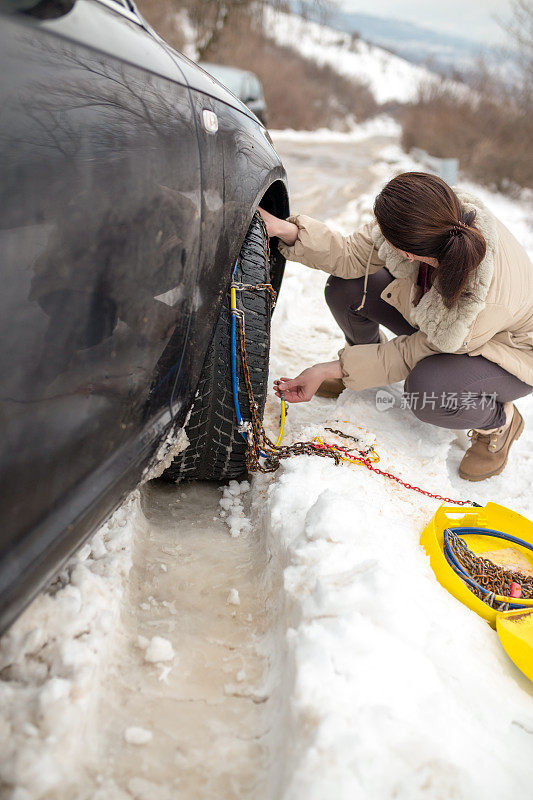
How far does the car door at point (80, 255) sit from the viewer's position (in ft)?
2.88

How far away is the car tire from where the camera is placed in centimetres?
168

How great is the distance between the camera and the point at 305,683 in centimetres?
114

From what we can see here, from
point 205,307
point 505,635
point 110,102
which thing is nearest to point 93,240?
point 110,102

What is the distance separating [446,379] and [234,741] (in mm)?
1483

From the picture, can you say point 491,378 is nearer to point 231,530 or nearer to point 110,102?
point 231,530

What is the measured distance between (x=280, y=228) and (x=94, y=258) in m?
1.31

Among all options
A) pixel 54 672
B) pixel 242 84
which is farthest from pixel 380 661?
pixel 242 84

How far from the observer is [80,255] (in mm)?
977

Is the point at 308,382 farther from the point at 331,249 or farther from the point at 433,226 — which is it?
the point at 433,226

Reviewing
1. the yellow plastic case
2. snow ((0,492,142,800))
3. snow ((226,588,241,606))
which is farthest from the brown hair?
snow ((0,492,142,800))

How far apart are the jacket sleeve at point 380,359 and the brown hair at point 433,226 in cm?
39

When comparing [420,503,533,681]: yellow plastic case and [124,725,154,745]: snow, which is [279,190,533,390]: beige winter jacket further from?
[124,725,154,745]: snow

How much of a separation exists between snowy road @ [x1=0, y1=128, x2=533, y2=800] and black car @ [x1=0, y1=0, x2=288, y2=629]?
0.29 meters

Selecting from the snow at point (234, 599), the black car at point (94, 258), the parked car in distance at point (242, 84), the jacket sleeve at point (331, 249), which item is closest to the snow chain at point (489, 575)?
the snow at point (234, 599)
